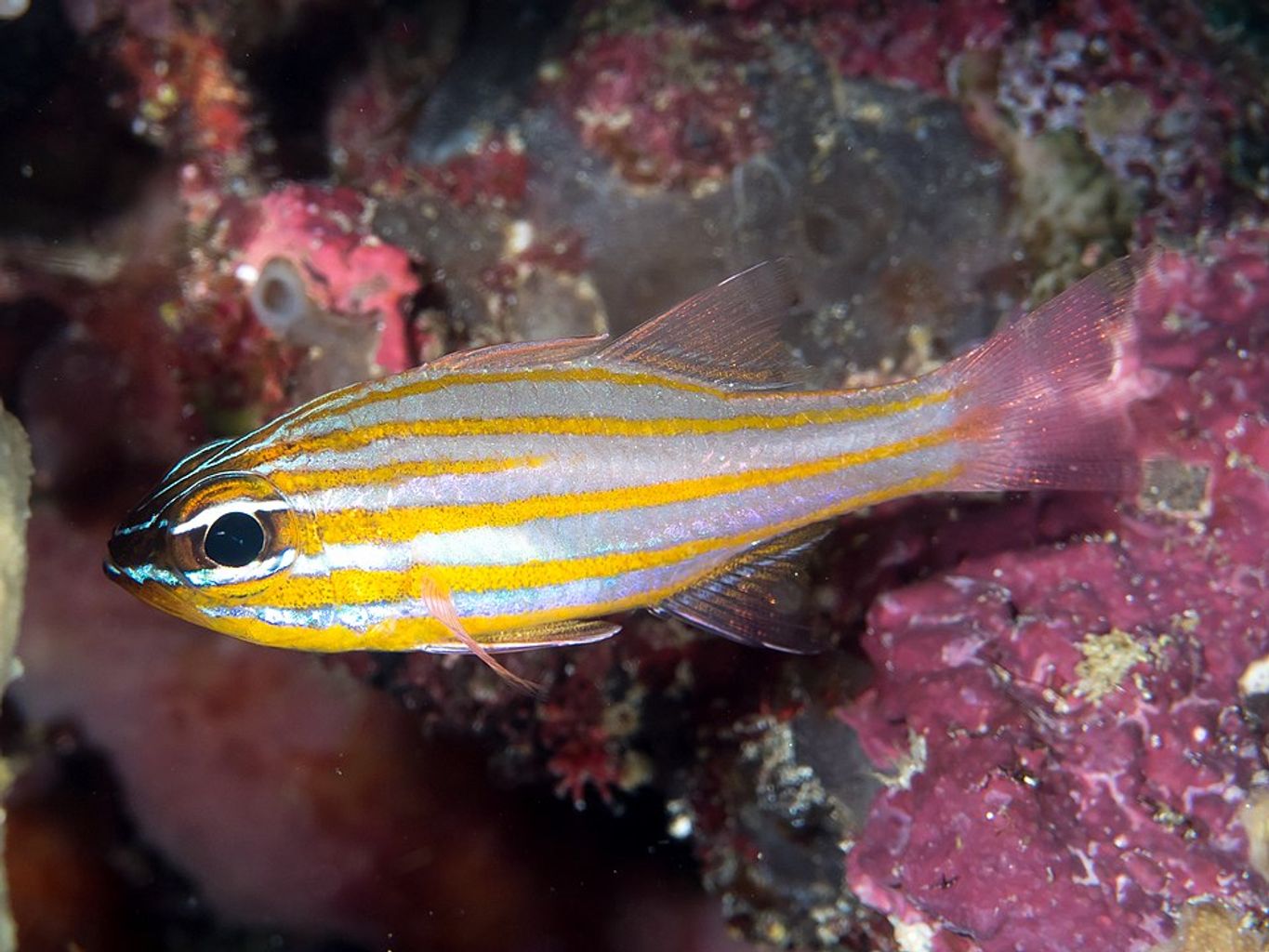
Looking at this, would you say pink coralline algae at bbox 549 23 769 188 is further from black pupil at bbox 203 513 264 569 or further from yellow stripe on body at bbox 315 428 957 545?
black pupil at bbox 203 513 264 569

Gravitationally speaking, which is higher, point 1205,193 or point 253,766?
point 1205,193

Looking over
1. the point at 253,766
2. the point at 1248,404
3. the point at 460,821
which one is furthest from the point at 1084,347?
the point at 253,766

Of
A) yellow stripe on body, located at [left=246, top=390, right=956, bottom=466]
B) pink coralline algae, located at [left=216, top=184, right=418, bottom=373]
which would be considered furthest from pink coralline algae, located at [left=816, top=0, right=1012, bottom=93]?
yellow stripe on body, located at [left=246, top=390, right=956, bottom=466]

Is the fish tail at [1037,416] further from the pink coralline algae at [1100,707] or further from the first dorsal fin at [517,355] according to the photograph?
the first dorsal fin at [517,355]

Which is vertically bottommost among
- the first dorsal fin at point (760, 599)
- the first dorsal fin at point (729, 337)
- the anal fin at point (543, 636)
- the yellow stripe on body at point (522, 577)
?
the first dorsal fin at point (760, 599)

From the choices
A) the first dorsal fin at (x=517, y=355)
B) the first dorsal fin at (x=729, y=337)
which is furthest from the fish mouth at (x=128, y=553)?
the first dorsal fin at (x=729, y=337)

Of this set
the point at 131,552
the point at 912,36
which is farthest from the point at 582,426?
the point at 912,36

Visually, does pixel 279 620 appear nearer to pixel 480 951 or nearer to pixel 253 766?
pixel 253 766
